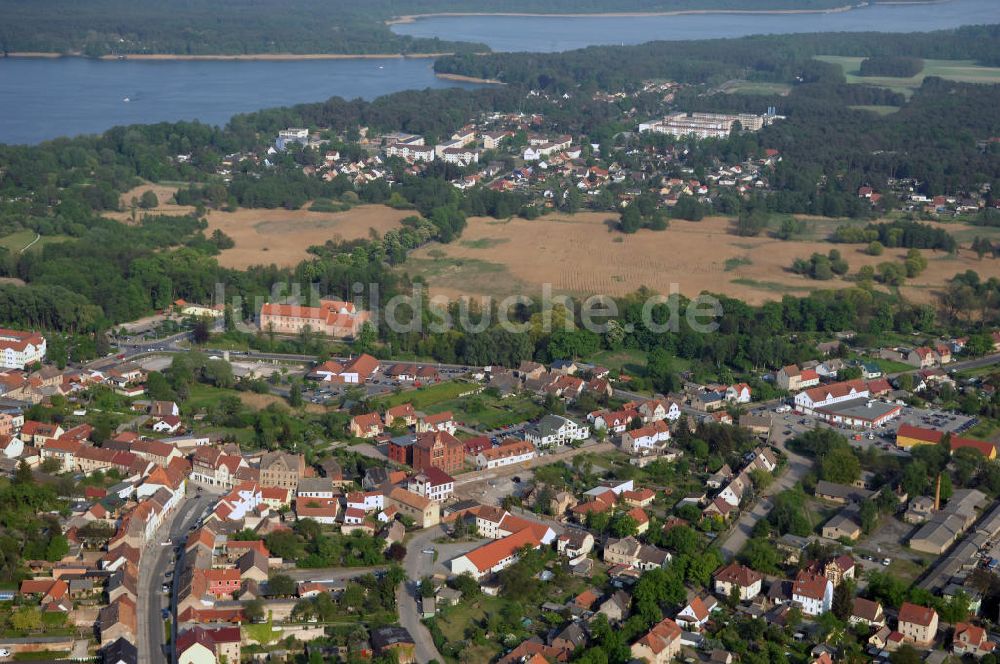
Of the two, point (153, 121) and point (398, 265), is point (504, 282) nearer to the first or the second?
point (398, 265)

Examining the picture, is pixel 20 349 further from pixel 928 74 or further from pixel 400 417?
pixel 928 74

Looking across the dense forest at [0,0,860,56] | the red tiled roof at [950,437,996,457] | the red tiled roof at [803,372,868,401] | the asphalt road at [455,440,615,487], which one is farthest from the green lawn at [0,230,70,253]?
the dense forest at [0,0,860,56]

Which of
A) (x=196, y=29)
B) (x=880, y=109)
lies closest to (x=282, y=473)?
(x=880, y=109)

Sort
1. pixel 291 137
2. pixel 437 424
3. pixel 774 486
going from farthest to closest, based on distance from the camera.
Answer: pixel 291 137 < pixel 437 424 < pixel 774 486

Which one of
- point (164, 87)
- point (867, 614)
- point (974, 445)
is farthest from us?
point (164, 87)

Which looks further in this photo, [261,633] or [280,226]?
[280,226]

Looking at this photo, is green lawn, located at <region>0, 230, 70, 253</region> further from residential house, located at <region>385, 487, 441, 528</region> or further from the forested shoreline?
residential house, located at <region>385, 487, 441, 528</region>

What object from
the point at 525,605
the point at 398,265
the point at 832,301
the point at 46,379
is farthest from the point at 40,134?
the point at 525,605
